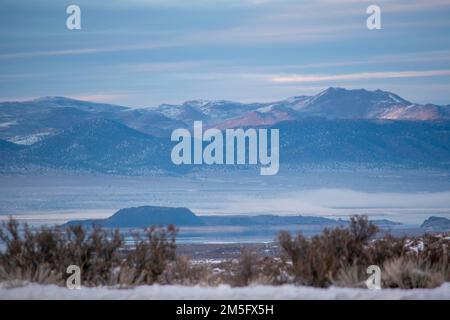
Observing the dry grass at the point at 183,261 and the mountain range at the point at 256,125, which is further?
the mountain range at the point at 256,125

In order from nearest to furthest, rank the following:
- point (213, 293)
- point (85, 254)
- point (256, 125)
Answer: point (213, 293)
point (85, 254)
point (256, 125)

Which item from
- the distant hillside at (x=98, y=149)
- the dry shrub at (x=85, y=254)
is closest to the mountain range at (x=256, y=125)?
the distant hillside at (x=98, y=149)

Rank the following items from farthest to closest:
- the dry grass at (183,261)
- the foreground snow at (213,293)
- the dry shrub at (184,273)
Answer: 1. the dry shrub at (184,273)
2. the dry grass at (183,261)
3. the foreground snow at (213,293)

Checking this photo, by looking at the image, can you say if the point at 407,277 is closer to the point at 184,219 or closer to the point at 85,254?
the point at 85,254

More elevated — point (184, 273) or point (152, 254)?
point (152, 254)

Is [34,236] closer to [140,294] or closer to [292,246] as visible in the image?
[140,294]

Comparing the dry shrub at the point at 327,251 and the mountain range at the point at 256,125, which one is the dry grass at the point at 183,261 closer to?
the dry shrub at the point at 327,251

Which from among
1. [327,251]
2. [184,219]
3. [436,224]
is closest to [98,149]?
[184,219]
